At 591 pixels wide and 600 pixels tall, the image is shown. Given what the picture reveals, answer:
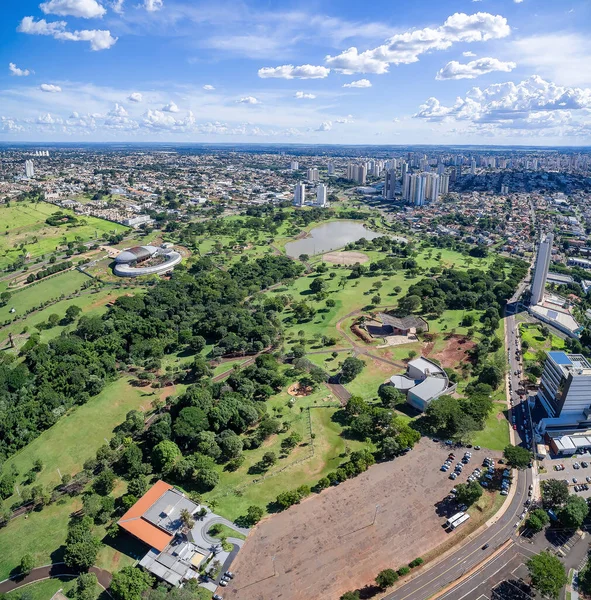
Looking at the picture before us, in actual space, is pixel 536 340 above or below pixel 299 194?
below

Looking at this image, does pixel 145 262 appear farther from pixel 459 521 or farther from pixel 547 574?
pixel 547 574

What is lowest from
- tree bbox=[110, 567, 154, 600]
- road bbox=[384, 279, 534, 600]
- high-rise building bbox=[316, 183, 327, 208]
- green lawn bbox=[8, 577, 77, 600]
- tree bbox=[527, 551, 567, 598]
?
green lawn bbox=[8, 577, 77, 600]

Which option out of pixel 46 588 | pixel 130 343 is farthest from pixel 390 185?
pixel 46 588

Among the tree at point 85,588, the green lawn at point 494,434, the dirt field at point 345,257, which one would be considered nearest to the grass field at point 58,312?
the tree at point 85,588

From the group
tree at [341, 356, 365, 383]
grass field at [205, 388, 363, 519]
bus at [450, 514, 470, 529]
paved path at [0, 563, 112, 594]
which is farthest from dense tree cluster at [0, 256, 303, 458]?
bus at [450, 514, 470, 529]

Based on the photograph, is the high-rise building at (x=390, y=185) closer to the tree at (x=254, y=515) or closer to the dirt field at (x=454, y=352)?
the dirt field at (x=454, y=352)

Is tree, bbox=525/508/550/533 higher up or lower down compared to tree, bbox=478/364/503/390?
lower down

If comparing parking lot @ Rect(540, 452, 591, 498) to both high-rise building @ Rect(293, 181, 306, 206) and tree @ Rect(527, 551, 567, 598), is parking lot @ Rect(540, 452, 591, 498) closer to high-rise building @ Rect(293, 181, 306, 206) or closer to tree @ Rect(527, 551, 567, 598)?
tree @ Rect(527, 551, 567, 598)

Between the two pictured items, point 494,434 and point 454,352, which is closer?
point 494,434
